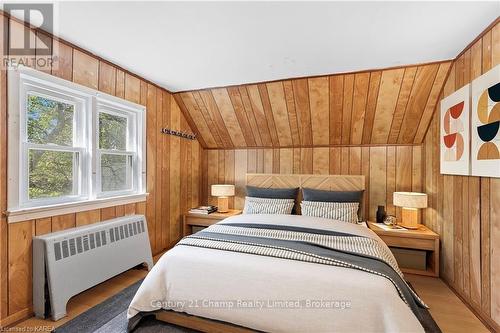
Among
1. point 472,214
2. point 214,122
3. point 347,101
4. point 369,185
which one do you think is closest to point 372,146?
point 369,185

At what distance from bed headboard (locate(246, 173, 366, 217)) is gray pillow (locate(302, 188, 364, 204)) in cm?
18

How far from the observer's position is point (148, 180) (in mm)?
3000

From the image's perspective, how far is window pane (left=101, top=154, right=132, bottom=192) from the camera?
2.55 meters

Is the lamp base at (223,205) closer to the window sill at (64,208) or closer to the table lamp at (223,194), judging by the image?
the table lamp at (223,194)

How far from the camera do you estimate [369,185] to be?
10.7 ft

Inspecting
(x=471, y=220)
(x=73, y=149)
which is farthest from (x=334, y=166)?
(x=73, y=149)

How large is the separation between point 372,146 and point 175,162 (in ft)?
9.09

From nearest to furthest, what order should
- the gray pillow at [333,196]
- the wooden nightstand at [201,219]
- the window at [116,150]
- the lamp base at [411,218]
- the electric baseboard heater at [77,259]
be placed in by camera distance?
the electric baseboard heater at [77,259] → the window at [116,150] → the lamp base at [411,218] → the gray pillow at [333,196] → the wooden nightstand at [201,219]

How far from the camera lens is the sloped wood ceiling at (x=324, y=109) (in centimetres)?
260

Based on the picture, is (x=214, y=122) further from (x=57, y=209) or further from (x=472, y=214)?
(x=472, y=214)

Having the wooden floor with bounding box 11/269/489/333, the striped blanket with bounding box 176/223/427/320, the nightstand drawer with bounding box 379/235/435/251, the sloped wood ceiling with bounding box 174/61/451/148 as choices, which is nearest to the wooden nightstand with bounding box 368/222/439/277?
the nightstand drawer with bounding box 379/235/435/251

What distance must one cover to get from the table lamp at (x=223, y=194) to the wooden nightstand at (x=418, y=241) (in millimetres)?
1975

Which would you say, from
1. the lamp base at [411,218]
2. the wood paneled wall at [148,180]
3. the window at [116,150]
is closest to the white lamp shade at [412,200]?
the lamp base at [411,218]

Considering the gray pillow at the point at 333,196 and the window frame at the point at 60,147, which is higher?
the window frame at the point at 60,147
